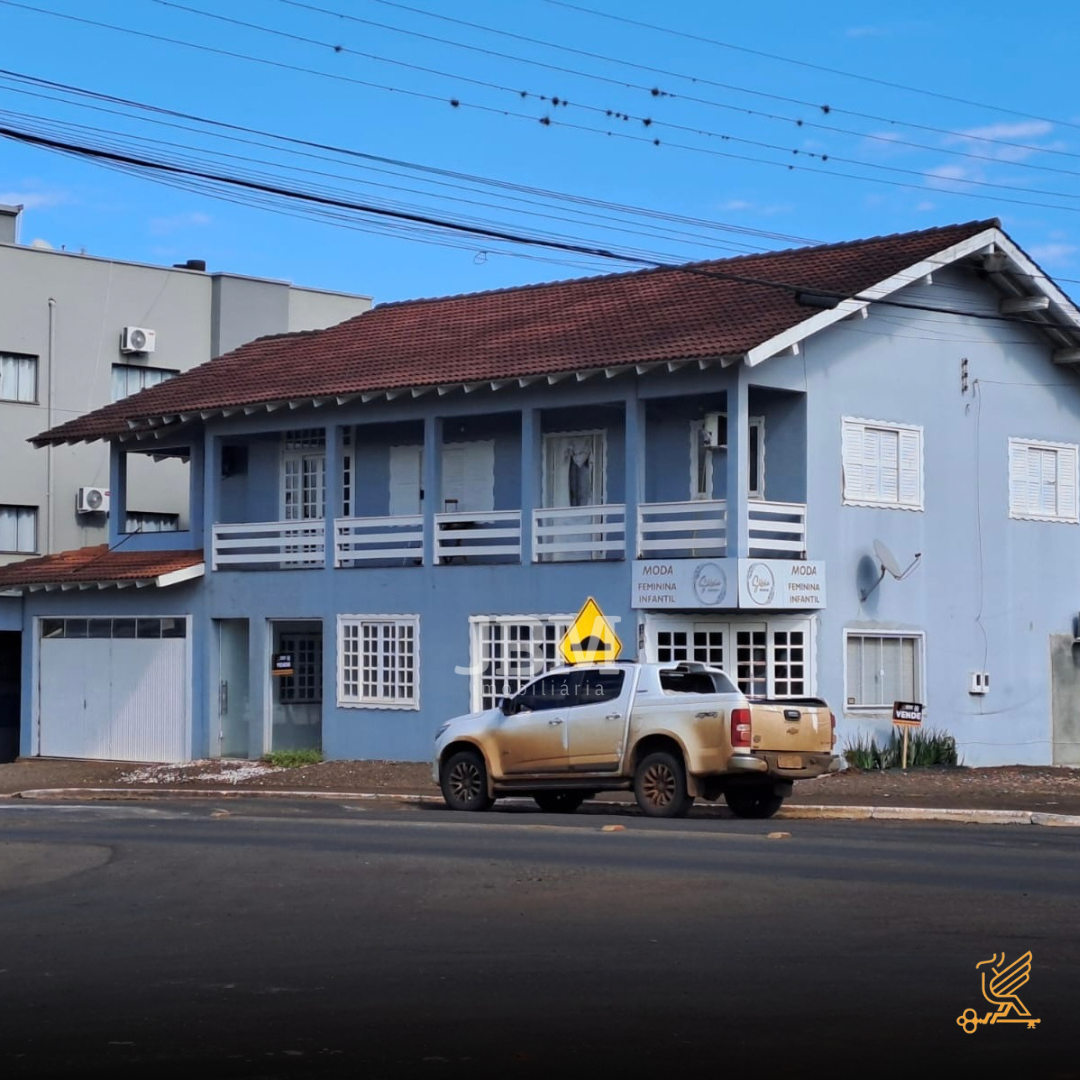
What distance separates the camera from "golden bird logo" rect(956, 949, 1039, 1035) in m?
8.92

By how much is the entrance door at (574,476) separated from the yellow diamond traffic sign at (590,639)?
376 centimetres

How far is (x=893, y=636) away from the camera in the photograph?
2928 centimetres

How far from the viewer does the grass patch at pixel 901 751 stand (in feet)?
92.2

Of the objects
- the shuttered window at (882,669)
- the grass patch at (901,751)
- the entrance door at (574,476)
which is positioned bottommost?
the grass patch at (901,751)

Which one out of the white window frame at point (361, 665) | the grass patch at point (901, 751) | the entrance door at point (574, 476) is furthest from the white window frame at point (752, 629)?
the white window frame at point (361, 665)

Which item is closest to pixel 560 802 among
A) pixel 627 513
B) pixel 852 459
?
pixel 627 513

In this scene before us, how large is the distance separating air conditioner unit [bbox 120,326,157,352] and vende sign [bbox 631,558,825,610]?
67.6 ft

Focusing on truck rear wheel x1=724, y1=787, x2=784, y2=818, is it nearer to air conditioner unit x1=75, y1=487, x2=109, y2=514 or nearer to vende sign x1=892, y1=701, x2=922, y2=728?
vende sign x1=892, y1=701, x2=922, y2=728

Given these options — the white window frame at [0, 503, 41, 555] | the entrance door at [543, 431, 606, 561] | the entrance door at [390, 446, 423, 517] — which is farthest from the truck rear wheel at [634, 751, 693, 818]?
the white window frame at [0, 503, 41, 555]

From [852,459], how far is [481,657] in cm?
664

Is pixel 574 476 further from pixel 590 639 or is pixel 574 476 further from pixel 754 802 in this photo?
pixel 754 802

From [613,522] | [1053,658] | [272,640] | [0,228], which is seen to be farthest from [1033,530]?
[0,228]

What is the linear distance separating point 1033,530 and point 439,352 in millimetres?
10486

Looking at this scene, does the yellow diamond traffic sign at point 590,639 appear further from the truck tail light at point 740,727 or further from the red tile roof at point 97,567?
the red tile roof at point 97,567
